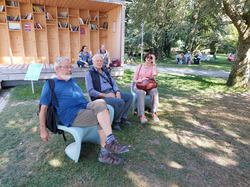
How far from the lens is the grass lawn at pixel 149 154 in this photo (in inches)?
80.8

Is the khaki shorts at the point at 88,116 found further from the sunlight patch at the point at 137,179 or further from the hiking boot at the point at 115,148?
the sunlight patch at the point at 137,179

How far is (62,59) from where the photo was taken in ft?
7.81

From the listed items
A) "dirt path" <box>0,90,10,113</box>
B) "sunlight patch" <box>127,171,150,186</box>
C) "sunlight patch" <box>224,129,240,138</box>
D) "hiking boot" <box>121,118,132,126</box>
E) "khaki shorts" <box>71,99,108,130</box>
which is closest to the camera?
"sunlight patch" <box>127,171,150,186</box>

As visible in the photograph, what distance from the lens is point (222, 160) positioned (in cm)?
243

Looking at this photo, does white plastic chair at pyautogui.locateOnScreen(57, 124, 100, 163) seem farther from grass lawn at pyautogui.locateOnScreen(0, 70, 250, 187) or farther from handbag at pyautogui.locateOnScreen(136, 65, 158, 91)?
handbag at pyautogui.locateOnScreen(136, 65, 158, 91)

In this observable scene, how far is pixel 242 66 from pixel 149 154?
17.9 ft

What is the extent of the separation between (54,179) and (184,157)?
164cm

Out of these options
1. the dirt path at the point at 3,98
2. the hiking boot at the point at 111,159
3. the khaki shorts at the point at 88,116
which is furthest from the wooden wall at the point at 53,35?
the hiking boot at the point at 111,159

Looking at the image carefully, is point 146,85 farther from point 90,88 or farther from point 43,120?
point 43,120

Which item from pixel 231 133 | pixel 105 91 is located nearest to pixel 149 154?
pixel 105 91

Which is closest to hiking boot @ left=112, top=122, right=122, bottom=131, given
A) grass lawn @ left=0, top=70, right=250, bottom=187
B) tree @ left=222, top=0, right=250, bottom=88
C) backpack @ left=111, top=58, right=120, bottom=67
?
grass lawn @ left=0, top=70, right=250, bottom=187

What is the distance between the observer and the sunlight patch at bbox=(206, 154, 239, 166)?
237 centimetres

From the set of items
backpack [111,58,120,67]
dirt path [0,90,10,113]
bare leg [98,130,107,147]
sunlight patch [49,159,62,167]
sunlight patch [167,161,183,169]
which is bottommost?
sunlight patch [49,159,62,167]

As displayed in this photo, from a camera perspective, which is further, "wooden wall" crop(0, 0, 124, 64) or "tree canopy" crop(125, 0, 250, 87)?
"wooden wall" crop(0, 0, 124, 64)
